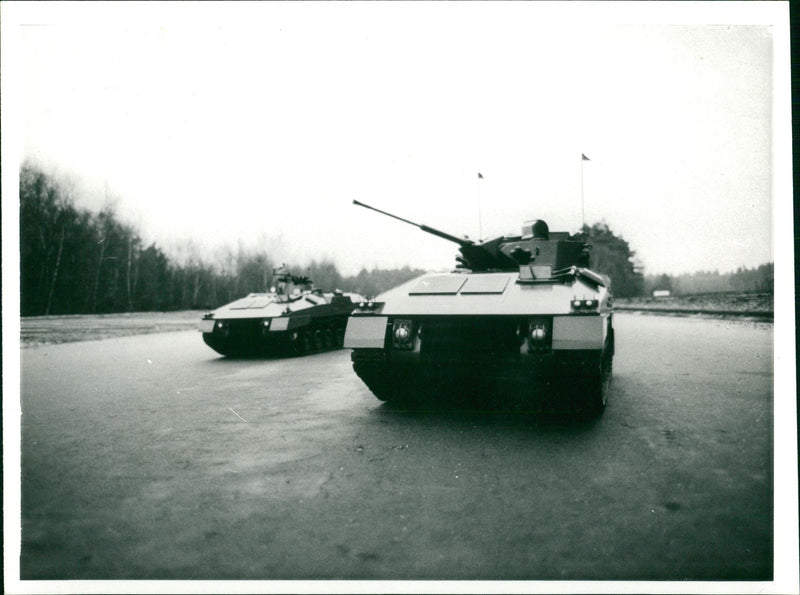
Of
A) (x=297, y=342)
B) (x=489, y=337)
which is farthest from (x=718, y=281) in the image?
(x=297, y=342)

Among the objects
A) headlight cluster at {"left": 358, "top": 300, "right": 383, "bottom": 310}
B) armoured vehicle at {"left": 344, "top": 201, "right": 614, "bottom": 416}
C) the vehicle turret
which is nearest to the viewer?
armoured vehicle at {"left": 344, "top": 201, "right": 614, "bottom": 416}

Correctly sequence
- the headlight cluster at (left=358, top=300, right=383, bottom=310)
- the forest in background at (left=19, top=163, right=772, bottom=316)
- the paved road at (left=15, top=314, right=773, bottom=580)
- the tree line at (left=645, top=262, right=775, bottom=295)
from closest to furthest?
the paved road at (left=15, top=314, right=773, bottom=580), the tree line at (left=645, top=262, right=775, bottom=295), the forest in background at (left=19, top=163, right=772, bottom=316), the headlight cluster at (left=358, top=300, right=383, bottom=310)

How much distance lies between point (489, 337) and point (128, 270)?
3.24 meters

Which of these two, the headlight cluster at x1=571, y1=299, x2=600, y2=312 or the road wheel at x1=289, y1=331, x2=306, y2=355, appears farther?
the road wheel at x1=289, y1=331, x2=306, y2=355

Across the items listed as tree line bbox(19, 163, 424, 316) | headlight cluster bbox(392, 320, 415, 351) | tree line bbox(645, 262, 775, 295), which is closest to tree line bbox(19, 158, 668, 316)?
tree line bbox(19, 163, 424, 316)

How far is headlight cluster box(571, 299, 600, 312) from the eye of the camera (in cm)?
444

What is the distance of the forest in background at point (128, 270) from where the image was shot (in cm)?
392

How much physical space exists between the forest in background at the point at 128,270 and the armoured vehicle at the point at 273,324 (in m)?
2.41

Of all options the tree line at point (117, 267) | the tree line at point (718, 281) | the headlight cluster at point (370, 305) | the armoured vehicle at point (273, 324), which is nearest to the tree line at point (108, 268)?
the tree line at point (117, 267)

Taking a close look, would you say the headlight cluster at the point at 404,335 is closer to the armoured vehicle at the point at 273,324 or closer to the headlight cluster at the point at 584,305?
the headlight cluster at the point at 584,305

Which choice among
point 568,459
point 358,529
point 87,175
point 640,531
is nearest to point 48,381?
point 87,175

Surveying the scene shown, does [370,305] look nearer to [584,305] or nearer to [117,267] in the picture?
[584,305]

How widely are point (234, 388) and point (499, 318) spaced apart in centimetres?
354

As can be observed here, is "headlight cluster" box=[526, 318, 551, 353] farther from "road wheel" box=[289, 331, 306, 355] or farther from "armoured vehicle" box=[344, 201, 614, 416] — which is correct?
"road wheel" box=[289, 331, 306, 355]
